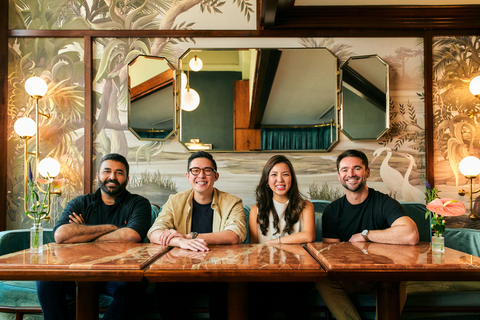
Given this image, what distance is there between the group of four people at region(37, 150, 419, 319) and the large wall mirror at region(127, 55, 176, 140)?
2.67 ft

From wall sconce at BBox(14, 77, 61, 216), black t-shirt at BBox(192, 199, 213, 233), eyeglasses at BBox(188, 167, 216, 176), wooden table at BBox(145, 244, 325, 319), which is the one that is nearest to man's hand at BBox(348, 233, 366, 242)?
wooden table at BBox(145, 244, 325, 319)

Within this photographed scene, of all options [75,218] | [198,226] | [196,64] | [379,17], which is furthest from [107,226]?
[379,17]

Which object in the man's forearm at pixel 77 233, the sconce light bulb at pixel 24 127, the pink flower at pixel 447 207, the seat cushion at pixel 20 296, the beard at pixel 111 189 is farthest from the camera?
the sconce light bulb at pixel 24 127

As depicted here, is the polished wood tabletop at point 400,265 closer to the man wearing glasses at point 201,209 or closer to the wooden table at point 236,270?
the wooden table at point 236,270

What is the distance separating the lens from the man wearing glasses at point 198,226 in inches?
70.1

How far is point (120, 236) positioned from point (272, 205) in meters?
1.05

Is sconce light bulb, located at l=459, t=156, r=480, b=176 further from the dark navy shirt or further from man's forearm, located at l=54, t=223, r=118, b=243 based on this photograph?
man's forearm, located at l=54, t=223, r=118, b=243

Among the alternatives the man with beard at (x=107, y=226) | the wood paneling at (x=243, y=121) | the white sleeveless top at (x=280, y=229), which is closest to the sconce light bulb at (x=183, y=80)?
the wood paneling at (x=243, y=121)

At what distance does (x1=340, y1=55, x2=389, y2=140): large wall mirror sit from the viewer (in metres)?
3.12

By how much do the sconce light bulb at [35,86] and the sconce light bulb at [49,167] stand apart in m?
0.64

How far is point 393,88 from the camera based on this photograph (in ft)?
10.5

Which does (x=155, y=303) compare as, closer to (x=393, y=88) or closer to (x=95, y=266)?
(x=95, y=266)

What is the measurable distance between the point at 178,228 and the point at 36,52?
8.42 feet

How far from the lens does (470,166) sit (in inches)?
115
